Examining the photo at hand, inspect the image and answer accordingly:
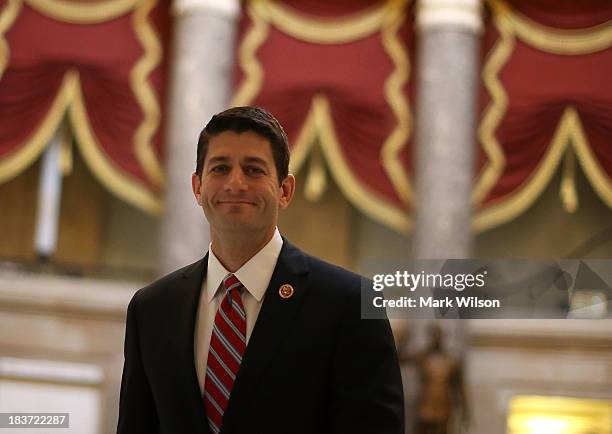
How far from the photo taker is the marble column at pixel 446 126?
659cm

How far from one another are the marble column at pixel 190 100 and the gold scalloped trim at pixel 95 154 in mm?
242

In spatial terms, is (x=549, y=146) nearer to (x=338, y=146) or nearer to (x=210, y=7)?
(x=338, y=146)

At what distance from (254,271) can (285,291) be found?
6 cm

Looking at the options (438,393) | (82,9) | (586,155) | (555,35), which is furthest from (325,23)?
(438,393)

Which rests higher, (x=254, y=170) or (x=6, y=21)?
(x=6, y=21)

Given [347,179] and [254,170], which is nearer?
[254,170]

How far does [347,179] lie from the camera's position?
265 inches

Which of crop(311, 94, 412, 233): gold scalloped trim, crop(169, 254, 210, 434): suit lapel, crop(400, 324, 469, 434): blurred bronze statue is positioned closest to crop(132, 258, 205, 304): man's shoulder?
crop(169, 254, 210, 434): suit lapel

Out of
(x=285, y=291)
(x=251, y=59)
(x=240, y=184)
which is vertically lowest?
(x=285, y=291)

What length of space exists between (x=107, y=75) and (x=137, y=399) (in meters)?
5.42

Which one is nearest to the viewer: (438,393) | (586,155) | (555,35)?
(438,393)

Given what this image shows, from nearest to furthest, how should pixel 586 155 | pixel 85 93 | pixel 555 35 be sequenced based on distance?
pixel 586 155, pixel 85 93, pixel 555 35

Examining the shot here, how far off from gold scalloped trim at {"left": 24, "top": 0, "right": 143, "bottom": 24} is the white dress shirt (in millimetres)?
5662

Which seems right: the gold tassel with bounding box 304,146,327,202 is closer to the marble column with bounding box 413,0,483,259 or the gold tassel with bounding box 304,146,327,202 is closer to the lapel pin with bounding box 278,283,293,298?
the marble column with bounding box 413,0,483,259
